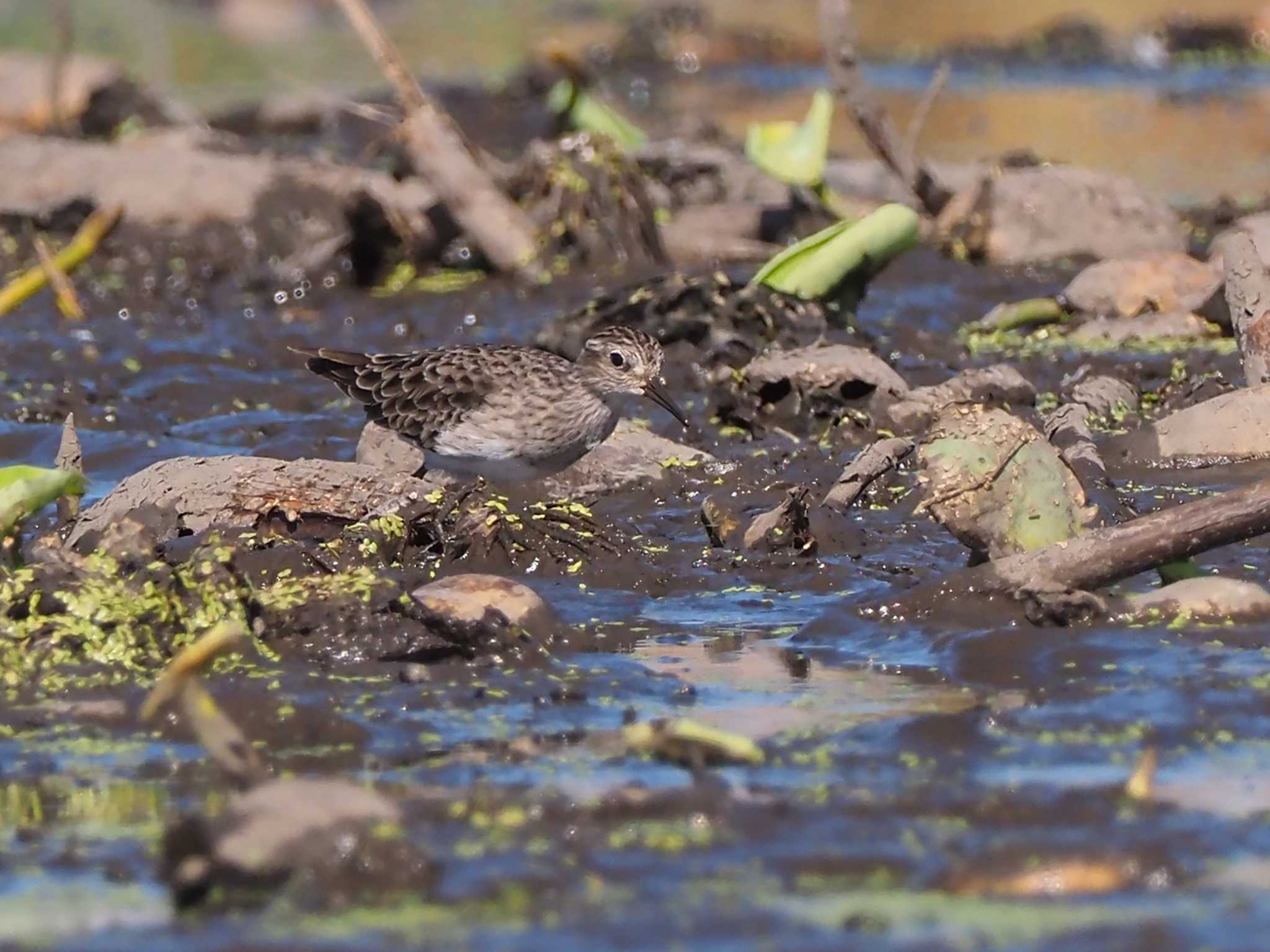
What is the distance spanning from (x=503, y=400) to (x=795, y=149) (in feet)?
13.6

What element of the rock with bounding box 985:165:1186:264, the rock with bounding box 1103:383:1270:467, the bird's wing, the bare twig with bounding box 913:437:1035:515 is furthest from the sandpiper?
the rock with bounding box 985:165:1186:264

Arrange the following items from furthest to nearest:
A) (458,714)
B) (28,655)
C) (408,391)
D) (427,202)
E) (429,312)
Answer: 1. (427,202)
2. (429,312)
3. (408,391)
4. (28,655)
5. (458,714)

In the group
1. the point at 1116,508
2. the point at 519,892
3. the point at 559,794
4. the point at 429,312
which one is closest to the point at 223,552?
the point at 559,794

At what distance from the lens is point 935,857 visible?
4.74 m

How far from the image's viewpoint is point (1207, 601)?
21.1 feet

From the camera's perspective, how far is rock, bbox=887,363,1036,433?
9.39 metres

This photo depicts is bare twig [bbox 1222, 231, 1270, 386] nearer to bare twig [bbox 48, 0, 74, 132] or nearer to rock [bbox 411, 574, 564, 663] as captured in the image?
rock [bbox 411, 574, 564, 663]

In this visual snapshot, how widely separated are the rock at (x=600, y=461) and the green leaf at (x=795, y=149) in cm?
344

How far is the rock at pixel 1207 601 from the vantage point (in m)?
6.39

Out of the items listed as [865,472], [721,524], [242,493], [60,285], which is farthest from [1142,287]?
[60,285]

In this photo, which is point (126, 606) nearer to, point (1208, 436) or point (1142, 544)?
point (1142, 544)

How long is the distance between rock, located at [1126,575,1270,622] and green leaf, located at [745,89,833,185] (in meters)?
6.14

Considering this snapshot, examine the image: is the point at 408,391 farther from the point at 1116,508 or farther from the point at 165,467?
the point at 1116,508

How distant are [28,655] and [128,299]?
758cm
